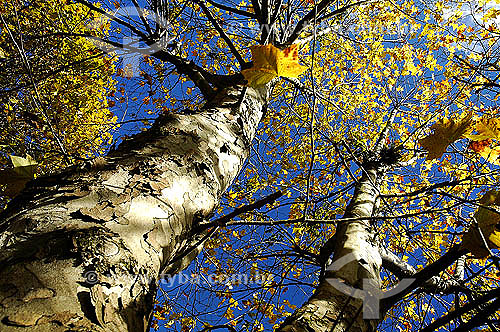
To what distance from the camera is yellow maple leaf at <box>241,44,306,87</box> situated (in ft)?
3.53

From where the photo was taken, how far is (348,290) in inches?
54.1

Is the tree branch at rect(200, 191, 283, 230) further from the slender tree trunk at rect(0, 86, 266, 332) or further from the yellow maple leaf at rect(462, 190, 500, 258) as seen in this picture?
the yellow maple leaf at rect(462, 190, 500, 258)

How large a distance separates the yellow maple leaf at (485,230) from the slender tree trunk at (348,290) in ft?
0.90

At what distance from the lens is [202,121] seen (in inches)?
55.6

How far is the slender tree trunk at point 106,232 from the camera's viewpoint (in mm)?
523

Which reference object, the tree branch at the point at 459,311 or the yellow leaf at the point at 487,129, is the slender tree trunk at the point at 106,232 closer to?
the tree branch at the point at 459,311

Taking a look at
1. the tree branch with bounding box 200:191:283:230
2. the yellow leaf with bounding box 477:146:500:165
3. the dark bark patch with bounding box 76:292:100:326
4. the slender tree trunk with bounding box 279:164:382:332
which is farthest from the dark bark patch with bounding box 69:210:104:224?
the yellow leaf with bounding box 477:146:500:165

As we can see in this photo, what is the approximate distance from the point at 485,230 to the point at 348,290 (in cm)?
68

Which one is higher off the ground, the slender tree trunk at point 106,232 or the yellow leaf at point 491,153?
the yellow leaf at point 491,153

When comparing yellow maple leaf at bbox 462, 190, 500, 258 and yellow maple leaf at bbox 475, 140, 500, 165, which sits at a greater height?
yellow maple leaf at bbox 475, 140, 500, 165

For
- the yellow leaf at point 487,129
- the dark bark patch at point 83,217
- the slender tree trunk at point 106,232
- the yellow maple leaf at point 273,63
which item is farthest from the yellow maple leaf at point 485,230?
the dark bark patch at point 83,217

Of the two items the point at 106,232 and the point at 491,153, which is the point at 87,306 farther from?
the point at 491,153

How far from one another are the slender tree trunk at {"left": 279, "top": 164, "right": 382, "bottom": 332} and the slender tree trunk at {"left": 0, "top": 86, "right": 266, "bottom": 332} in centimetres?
54

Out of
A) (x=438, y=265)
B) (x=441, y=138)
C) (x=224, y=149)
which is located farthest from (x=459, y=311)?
(x=441, y=138)
